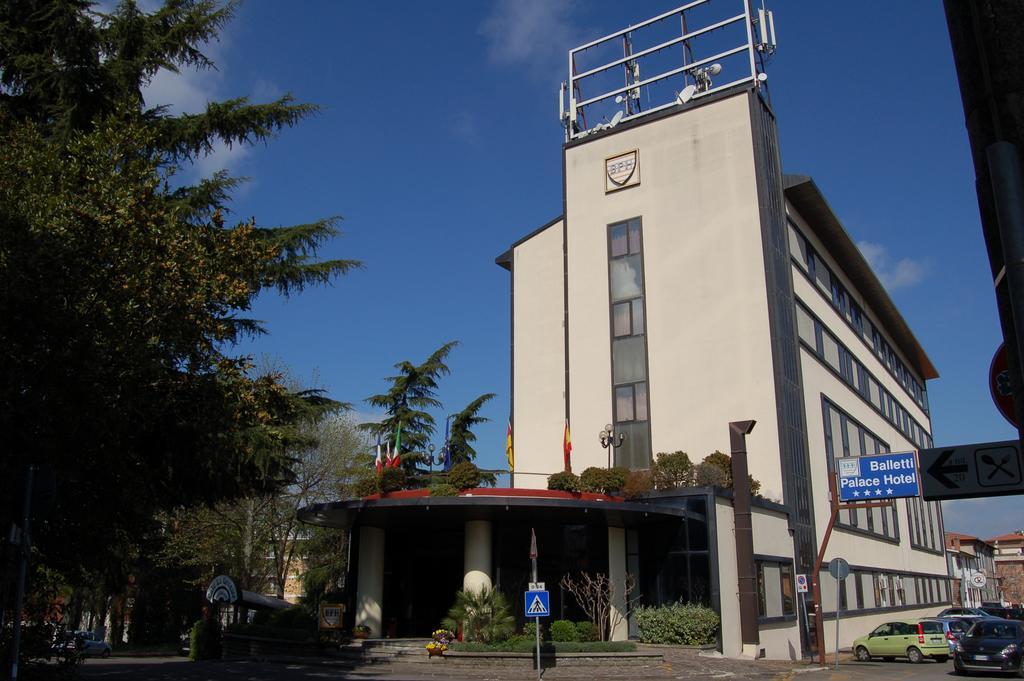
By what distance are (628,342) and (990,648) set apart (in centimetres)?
1692

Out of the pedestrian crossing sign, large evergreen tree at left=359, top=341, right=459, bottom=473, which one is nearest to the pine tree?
large evergreen tree at left=359, top=341, right=459, bottom=473

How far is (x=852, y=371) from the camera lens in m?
44.0

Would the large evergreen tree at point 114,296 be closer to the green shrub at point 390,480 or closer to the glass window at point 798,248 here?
the green shrub at point 390,480

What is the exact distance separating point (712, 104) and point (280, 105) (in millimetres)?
22374

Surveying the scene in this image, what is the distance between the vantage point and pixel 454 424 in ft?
138

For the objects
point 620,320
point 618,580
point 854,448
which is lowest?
point 618,580

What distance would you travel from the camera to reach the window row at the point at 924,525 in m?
51.8

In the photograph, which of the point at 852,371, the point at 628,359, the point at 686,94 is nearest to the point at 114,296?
the point at 628,359

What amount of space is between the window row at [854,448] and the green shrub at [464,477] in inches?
728

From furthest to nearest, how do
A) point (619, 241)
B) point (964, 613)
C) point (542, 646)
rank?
point (964, 613), point (619, 241), point (542, 646)

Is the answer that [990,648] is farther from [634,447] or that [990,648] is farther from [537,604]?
[634,447]

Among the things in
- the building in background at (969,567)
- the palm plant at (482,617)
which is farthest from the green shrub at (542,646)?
the building in background at (969,567)

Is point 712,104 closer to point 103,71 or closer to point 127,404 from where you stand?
point 103,71

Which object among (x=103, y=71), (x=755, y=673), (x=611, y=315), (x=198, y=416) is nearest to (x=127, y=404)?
(x=198, y=416)
